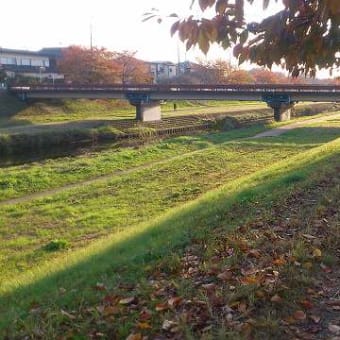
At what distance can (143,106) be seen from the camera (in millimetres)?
53656

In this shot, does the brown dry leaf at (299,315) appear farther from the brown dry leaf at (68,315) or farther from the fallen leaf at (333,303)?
the brown dry leaf at (68,315)

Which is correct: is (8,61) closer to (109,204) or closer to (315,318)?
(109,204)

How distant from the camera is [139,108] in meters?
53.7

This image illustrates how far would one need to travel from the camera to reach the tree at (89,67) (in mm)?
69562

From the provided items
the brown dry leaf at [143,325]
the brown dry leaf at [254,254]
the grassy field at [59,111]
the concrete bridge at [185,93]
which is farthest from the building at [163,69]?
the brown dry leaf at [143,325]

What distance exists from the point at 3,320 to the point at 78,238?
8.02 metres

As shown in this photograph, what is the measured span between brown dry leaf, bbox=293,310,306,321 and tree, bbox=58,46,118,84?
6758 centimetres

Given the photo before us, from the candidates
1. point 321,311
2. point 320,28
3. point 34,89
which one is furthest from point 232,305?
point 34,89

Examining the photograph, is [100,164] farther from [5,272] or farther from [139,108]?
[139,108]

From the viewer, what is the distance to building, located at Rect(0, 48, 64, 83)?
83.6 m

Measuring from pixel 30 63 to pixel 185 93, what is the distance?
4919 cm

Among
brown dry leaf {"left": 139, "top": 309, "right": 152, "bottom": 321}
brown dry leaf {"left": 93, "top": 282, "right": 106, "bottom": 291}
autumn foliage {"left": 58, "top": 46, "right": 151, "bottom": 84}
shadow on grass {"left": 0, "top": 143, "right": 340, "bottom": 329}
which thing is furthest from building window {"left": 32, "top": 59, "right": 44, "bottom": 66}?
brown dry leaf {"left": 139, "top": 309, "right": 152, "bottom": 321}

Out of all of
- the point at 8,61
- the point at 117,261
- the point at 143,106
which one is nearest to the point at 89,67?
the point at 143,106

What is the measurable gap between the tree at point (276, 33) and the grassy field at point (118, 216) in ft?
7.43
